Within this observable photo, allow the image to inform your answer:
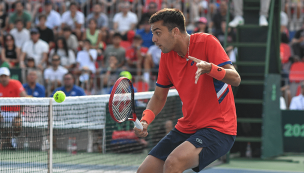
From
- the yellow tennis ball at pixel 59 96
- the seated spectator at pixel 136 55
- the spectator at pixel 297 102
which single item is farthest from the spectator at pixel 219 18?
the yellow tennis ball at pixel 59 96

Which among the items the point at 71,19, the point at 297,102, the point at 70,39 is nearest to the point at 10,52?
the point at 70,39

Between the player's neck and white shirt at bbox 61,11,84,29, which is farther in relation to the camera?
white shirt at bbox 61,11,84,29

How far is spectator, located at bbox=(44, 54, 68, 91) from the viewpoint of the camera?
12398mm

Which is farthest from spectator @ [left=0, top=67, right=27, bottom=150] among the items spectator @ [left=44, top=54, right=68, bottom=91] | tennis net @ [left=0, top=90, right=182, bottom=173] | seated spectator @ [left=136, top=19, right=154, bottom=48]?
seated spectator @ [left=136, top=19, right=154, bottom=48]

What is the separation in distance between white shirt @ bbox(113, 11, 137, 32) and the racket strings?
37.1 feet

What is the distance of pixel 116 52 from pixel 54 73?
79.3 inches

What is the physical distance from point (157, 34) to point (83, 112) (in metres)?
3.61

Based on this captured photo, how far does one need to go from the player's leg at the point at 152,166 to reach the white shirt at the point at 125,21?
11.6 m

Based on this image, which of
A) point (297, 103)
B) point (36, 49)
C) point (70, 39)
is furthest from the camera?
point (70, 39)

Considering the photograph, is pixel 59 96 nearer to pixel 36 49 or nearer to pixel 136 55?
pixel 136 55

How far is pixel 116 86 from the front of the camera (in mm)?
3988

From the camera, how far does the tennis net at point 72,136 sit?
6340mm

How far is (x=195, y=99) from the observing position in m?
4.10

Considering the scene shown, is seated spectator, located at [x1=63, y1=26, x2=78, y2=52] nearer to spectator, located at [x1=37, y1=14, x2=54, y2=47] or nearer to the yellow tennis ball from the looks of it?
spectator, located at [x1=37, y1=14, x2=54, y2=47]
